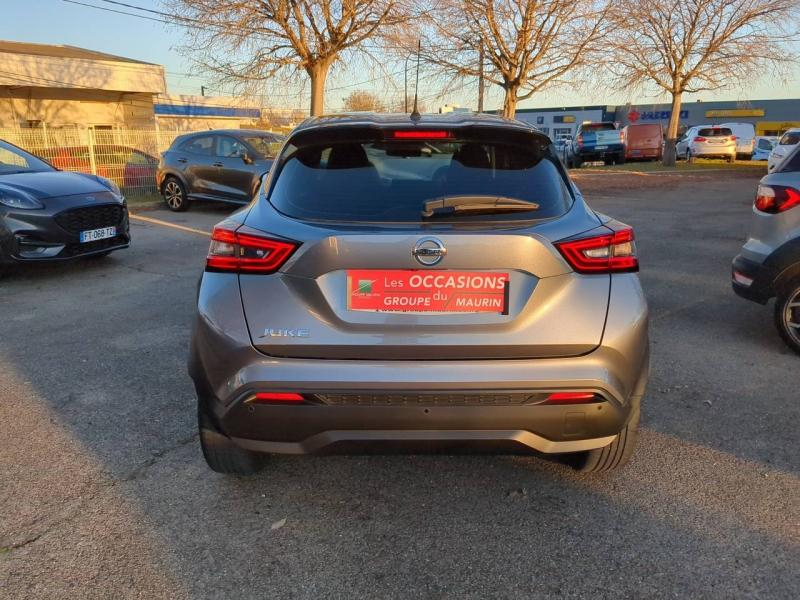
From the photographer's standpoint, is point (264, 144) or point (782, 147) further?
point (782, 147)

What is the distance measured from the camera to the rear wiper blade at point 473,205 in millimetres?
2342

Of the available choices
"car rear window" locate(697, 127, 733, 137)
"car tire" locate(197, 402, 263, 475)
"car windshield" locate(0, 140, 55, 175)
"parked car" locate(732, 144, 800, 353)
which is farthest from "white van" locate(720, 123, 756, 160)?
"car tire" locate(197, 402, 263, 475)

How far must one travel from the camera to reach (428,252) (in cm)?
217

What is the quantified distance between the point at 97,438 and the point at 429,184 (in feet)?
7.38

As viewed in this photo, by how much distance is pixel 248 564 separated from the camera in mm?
2320

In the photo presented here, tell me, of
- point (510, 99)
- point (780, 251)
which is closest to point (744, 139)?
point (510, 99)

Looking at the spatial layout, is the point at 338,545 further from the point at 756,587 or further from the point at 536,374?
the point at 756,587

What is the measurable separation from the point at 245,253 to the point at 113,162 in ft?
45.3

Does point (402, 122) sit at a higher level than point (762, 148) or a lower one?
higher

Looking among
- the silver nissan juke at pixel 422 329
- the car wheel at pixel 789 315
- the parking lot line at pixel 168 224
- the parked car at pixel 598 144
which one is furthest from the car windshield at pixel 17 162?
the parked car at pixel 598 144

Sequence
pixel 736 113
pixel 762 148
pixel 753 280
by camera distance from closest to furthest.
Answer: pixel 753 280, pixel 762 148, pixel 736 113

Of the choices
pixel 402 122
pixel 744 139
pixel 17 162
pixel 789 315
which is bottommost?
pixel 789 315

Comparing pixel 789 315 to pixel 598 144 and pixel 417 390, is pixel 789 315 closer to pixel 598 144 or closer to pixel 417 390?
pixel 417 390

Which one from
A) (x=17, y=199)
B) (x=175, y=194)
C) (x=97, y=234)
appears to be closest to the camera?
(x=17, y=199)
